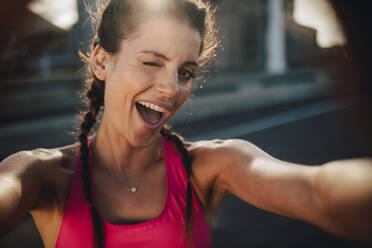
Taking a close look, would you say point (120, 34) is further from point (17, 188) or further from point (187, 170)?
point (17, 188)

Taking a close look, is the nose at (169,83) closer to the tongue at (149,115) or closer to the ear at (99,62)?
the tongue at (149,115)

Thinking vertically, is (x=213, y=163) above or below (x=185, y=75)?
below

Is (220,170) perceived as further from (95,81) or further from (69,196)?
(95,81)

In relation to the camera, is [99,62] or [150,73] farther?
[99,62]

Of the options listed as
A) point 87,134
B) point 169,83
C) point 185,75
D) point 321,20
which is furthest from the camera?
point 87,134

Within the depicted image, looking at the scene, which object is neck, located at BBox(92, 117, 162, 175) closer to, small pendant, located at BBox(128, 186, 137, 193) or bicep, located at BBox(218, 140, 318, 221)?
small pendant, located at BBox(128, 186, 137, 193)

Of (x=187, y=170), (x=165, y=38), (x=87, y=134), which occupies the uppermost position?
(x=165, y=38)

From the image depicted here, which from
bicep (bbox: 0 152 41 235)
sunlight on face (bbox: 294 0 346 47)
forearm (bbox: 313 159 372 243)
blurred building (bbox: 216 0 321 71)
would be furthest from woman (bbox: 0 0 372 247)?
blurred building (bbox: 216 0 321 71)

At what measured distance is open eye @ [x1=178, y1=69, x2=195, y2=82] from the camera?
5.45 ft

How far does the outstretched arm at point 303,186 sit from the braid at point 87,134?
574 millimetres

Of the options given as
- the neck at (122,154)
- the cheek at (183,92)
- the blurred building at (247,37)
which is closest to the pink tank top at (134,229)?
the neck at (122,154)

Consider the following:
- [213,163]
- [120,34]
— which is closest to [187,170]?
[213,163]

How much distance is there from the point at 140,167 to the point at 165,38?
0.68m

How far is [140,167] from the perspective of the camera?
6.05ft
